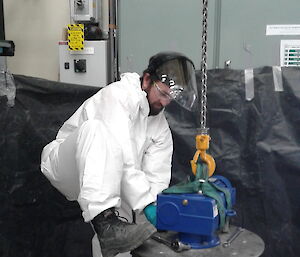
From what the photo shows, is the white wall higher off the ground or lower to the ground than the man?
higher

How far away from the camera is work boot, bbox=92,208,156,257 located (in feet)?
3.55

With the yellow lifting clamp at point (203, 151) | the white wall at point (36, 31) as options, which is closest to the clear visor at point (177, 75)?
the yellow lifting clamp at point (203, 151)

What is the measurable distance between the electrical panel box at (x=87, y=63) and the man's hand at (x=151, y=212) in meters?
1.00

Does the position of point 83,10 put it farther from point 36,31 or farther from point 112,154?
point 112,154

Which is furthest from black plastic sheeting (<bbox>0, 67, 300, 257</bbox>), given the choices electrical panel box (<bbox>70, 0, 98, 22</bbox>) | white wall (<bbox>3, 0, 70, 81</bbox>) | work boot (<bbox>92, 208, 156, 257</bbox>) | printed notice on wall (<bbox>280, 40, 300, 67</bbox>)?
white wall (<bbox>3, 0, 70, 81</bbox>)

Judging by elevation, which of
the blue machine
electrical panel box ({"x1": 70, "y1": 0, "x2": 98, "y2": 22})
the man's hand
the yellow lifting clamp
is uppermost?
electrical panel box ({"x1": 70, "y1": 0, "x2": 98, "y2": 22})

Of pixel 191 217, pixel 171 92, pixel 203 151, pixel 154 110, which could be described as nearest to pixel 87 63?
pixel 154 110

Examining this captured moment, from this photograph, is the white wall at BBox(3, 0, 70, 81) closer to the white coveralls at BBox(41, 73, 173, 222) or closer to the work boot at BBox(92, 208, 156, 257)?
the white coveralls at BBox(41, 73, 173, 222)

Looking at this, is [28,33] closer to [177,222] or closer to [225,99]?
[225,99]

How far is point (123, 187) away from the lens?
4.10 ft

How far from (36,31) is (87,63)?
1.84 ft

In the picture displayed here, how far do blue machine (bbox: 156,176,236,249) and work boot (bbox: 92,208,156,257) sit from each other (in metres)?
0.06

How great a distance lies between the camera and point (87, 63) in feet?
6.80

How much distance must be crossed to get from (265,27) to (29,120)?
44.1 inches
